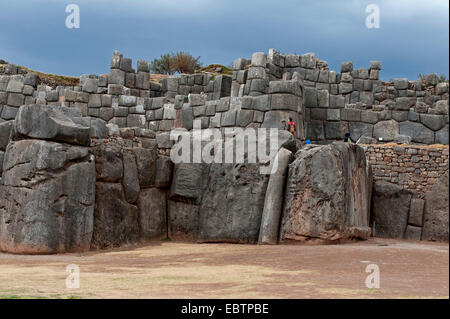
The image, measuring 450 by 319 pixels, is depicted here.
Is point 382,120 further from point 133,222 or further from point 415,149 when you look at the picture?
point 133,222

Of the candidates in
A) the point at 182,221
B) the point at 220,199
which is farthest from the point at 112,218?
the point at 220,199

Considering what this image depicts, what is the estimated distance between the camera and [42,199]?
40.7ft

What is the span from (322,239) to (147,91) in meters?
14.9

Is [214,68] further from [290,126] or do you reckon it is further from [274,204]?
[274,204]

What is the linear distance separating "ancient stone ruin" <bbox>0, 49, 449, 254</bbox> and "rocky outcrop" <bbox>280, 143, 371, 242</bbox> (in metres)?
0.02

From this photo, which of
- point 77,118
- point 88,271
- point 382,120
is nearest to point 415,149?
point 382,120

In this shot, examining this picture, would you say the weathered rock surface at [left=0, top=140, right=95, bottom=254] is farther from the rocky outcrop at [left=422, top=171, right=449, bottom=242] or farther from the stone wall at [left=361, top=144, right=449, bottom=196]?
the rocky outcrop at [left=422, top=171, right=449, bottom=242]

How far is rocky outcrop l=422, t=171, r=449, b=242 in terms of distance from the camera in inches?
667

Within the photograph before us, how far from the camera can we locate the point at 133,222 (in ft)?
48.9

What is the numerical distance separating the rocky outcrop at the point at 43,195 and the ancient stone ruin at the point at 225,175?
1.0 inches

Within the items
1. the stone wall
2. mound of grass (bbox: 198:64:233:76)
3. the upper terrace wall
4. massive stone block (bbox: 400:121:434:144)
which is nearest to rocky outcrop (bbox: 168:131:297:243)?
the upper terrace wall

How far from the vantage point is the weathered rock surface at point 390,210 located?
1747 centimetres

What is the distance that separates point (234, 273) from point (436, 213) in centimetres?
1032
